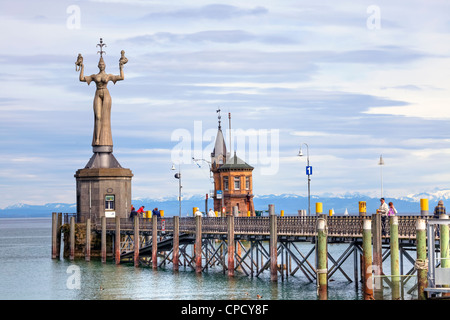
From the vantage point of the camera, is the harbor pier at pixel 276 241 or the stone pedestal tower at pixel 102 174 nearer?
the harbor pier at pixel 276 241

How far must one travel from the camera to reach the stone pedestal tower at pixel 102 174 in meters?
71.1

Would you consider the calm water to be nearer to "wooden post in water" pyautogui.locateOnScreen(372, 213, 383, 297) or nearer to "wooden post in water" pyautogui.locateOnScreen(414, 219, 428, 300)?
"wooden post in water" pyautogui.locateOnScreen(372, 213, 383, 297)

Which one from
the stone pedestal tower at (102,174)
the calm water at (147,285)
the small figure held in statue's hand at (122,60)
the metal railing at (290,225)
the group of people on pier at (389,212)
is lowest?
the calm water at (147,285)

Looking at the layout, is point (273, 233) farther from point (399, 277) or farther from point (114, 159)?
point (114, 159)

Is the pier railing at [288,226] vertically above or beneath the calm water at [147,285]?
above

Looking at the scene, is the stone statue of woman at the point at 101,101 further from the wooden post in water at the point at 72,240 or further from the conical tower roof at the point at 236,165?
the conical tower roof at the point at 236,165

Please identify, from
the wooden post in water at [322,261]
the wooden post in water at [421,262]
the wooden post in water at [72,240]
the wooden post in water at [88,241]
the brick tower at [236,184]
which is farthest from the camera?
the brick tower at [236,184]

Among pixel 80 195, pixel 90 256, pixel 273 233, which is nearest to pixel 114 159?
pixel 80 195

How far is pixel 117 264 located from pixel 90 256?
5.79 meters

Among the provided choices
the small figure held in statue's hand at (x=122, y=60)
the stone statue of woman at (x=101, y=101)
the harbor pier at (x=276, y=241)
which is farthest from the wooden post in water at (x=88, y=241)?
the small figure held in statue's hand at (x=122, y=60)

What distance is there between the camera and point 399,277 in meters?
30.6

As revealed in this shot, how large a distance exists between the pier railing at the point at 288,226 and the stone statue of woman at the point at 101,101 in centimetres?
1233

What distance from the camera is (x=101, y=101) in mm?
71875

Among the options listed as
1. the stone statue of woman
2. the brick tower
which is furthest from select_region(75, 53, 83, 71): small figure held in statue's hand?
the brick tower
